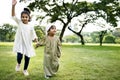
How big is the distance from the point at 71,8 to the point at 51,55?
80.0ft

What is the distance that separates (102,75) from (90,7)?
25.4 metres

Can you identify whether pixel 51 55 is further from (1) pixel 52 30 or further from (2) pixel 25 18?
(2) pixel 25 18

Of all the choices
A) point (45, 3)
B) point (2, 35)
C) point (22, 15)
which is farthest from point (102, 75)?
point (2, 35)

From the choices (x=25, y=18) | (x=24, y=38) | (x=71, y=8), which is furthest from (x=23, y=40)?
(x=71, y=8)

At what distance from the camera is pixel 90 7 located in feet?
105

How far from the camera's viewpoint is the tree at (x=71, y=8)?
3080 centimetres

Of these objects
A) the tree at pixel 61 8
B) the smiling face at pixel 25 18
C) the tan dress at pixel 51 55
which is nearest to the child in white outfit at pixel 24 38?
the smiling face at pixel 25 18

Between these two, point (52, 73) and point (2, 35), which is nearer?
point (52, 73)

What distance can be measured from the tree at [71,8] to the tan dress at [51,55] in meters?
23.7

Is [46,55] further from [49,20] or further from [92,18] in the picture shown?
[92,18]

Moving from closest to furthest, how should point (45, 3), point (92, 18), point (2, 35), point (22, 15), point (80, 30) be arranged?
point (22, 15), point (45, 3), point (92, 18), point (80, 30), point (2, 35)

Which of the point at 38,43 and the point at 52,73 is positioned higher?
the point at 38,43

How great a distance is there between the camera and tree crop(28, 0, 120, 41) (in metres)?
30.8

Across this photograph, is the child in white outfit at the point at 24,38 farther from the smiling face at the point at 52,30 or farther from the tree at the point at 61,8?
the tree at the point at 61,8
